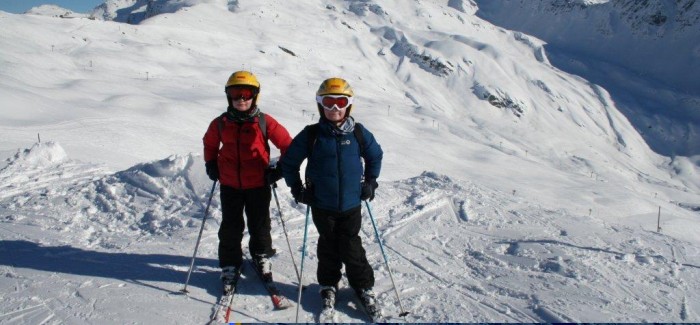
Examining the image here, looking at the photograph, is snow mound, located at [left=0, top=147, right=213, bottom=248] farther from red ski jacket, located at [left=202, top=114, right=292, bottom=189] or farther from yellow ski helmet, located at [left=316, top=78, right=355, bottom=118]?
yellow ski helmet, located at [left=316, top=78, right=355, bottom=118]

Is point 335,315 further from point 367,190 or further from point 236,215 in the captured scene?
point 236,215

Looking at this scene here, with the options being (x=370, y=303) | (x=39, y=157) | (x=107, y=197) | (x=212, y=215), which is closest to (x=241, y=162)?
(x=370, y=303)

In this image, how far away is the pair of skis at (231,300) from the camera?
12.9ft

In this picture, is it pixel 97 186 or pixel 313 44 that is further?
pixel 313 44

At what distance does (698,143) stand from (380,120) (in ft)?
214

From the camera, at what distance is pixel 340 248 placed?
4.17 m

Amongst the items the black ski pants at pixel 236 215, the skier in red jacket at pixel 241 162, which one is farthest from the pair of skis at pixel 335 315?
the black ski pants at pixel 236 215

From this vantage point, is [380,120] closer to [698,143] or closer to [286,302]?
[286,302]

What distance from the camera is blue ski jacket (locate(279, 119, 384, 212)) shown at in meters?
3.87

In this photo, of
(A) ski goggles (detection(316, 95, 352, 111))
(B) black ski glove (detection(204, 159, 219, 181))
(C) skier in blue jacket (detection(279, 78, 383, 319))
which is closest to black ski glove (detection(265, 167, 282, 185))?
(C) skier in blue jacket (detection(279, 78, 383, 319))

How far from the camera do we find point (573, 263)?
5051 mm

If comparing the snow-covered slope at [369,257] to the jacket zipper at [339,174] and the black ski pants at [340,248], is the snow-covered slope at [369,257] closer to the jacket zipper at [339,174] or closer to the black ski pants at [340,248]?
the black ski pants at [340,248]

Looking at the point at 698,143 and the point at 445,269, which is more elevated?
the point at 445,269

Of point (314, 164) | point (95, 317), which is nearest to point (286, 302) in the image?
point (314, 164)
